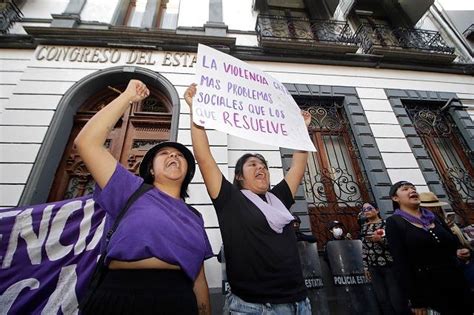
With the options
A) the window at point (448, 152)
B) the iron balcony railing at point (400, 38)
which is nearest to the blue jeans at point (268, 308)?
the window at point (448, 152)

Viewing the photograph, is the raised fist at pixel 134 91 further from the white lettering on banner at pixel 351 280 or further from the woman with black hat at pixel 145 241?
the white lettering on banner at pixel 351 280

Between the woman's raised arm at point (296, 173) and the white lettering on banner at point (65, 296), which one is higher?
the woman's raised arm at point (296, 173)

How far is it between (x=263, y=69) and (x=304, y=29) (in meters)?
2.48

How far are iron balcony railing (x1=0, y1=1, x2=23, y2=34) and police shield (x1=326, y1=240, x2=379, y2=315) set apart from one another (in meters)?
8.23

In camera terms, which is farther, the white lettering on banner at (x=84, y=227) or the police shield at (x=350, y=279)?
the police shield at (x=350, y=279)

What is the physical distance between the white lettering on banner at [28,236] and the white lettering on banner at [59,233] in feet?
0.22

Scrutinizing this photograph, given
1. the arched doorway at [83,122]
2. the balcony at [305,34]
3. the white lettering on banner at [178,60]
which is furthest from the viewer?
the balcony at [305,34]

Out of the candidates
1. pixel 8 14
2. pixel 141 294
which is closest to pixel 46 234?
pixel 141 294

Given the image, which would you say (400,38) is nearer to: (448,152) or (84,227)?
(448,152)

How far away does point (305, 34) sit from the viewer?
262 inches

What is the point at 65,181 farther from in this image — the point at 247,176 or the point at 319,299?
the point at 319,299

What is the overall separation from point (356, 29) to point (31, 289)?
9182mm

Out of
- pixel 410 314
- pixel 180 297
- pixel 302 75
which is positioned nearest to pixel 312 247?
pixel 410 314

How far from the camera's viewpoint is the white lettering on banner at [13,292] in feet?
7.04
